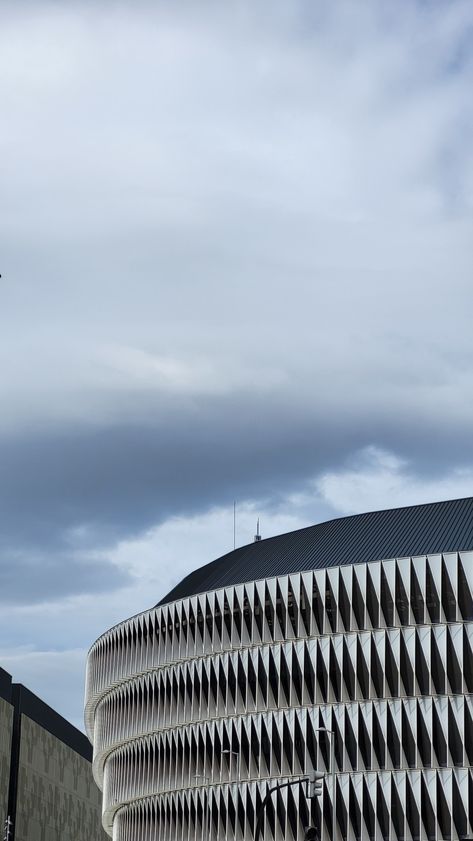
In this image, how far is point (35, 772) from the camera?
17512 centimetres

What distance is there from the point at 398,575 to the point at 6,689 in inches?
3298

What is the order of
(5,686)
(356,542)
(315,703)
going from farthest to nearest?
(5,686) < (356,542) < (315,703)

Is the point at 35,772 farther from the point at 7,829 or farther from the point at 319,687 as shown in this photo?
the point at 319,687

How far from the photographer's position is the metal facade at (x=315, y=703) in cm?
9381

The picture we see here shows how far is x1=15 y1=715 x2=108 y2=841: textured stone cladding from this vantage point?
6718 inches

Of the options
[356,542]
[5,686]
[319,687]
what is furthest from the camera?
[5,686]

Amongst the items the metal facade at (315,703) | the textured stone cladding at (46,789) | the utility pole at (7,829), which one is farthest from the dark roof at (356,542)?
the textured stone cladding at (46,789)

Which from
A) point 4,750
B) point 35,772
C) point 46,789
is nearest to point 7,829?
point 4,750

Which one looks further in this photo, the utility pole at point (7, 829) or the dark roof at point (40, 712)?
the dark roof at point (40, 712)

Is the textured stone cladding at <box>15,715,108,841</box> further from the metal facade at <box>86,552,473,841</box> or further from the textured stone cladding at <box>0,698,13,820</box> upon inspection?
the metal facade at <box>86,552,473,841</box>

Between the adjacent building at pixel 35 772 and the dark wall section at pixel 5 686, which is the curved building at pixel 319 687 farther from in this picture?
the adjacent building at pixel 35 772

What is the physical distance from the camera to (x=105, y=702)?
134250 millimetres

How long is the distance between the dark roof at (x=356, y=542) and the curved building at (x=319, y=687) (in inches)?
7.8

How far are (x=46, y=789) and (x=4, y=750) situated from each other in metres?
21.5
